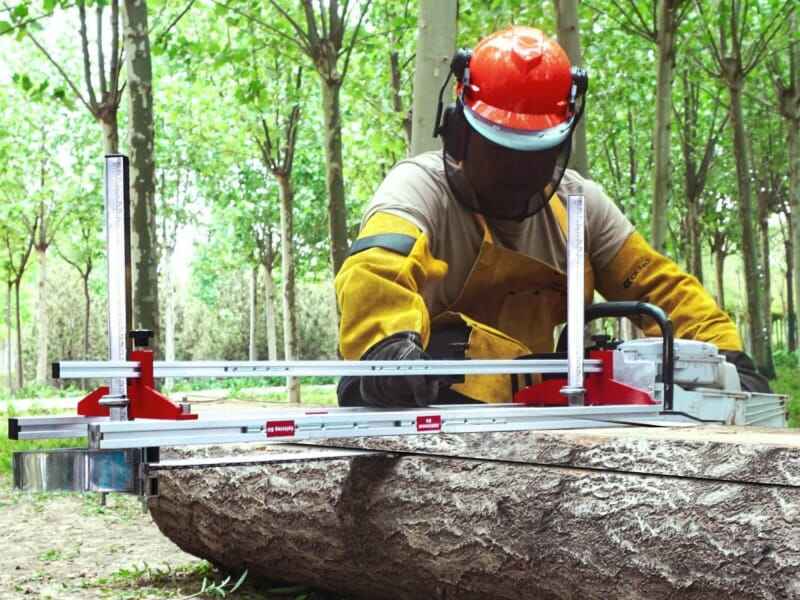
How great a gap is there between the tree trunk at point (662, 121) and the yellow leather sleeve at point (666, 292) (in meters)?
6.65

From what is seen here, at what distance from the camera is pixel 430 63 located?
554 centimetres

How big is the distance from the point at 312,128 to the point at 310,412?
63.7 feet

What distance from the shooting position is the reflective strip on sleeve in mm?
3070

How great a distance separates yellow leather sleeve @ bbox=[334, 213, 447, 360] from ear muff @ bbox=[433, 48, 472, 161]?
0.47 metres

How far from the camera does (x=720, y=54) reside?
44.8 ft

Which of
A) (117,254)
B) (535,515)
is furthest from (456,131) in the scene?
(117,254)

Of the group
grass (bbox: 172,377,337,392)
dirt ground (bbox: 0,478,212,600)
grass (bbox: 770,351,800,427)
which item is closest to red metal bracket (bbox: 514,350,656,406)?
dirt ground (bbox: 0,478,212,600)

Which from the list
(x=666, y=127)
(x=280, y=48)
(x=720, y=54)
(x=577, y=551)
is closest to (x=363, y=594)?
(x=577, y=551)

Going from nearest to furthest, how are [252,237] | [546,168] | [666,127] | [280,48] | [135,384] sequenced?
[135,384] → [546,168] → [666,127] → [280,48] → [252,237]

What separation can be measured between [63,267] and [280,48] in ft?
82.1

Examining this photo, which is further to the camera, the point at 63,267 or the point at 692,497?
the point at 63,267

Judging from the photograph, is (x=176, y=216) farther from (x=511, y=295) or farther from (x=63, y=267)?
(x=511, y=295)

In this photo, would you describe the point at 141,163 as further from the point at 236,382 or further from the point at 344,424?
the point at 236,382

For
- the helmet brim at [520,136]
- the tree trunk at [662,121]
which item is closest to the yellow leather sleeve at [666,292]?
the helmet brim at [520,136]
